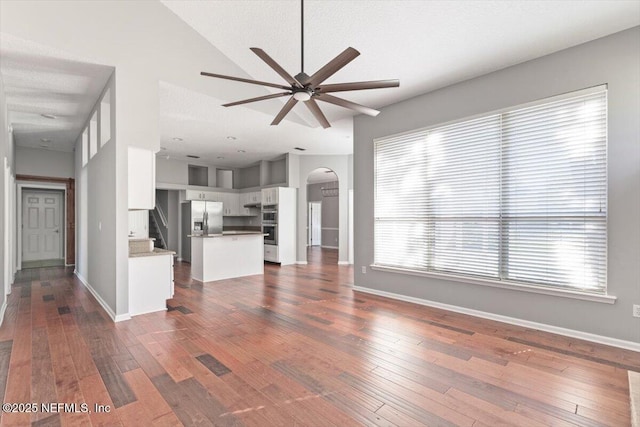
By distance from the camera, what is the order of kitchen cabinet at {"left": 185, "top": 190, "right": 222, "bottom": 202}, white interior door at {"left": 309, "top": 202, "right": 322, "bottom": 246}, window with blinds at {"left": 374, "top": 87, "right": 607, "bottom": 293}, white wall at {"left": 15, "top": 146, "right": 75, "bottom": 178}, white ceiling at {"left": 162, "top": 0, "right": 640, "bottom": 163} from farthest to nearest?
white interior door at {"left": 309, "top": 202, "right": 322, "bottom": 246} → kitchen cabinet at {"left": 185, "top": 190, "right": 222, "bottom": 202} → white wall at {"left": 15, "top": 146, "right": 75, "bottom": 178} → window with blinds at {"left": 374, "top": 87, "right": 607, "bottom": 293} → white ceiling at {"left": 162, "top": 0, "right": 640, "bottom": 163}

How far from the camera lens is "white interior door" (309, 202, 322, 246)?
1372 cm

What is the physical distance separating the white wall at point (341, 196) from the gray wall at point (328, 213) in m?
3.73

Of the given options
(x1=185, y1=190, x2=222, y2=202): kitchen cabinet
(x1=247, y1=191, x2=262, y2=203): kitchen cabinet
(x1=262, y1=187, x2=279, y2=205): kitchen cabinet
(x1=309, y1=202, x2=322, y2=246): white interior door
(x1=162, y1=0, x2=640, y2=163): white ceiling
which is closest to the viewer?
(x1=162, y1=0, x2=640, y2=163): white ceiling

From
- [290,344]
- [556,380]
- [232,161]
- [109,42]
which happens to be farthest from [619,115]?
[232,161]

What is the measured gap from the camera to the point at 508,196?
12.1 feet

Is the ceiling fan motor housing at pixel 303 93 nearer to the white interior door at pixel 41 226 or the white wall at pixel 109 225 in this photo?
the white wall at pixel 109 225

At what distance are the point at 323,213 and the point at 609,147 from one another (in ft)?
35.3

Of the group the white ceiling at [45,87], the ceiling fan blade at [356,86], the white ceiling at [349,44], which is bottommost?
the ceiling fan blade at [356,86]

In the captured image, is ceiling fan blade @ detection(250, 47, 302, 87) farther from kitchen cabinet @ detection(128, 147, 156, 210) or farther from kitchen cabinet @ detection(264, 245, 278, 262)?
kitchen cabinet @ detection(264, 245, 278, 262)

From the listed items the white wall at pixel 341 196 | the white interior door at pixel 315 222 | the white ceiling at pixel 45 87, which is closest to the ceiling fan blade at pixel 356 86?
the white ceiling at pixel 45 87

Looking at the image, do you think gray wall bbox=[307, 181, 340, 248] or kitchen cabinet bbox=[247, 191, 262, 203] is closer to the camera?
kitchen cabinet bbox=[247, 191, 262, 203]

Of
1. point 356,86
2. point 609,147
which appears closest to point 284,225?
point 356,86

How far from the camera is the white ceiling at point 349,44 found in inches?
115

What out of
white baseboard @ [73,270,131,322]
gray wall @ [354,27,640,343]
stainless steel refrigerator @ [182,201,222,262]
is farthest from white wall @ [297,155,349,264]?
white baseboard @ [73,270,131,322]
